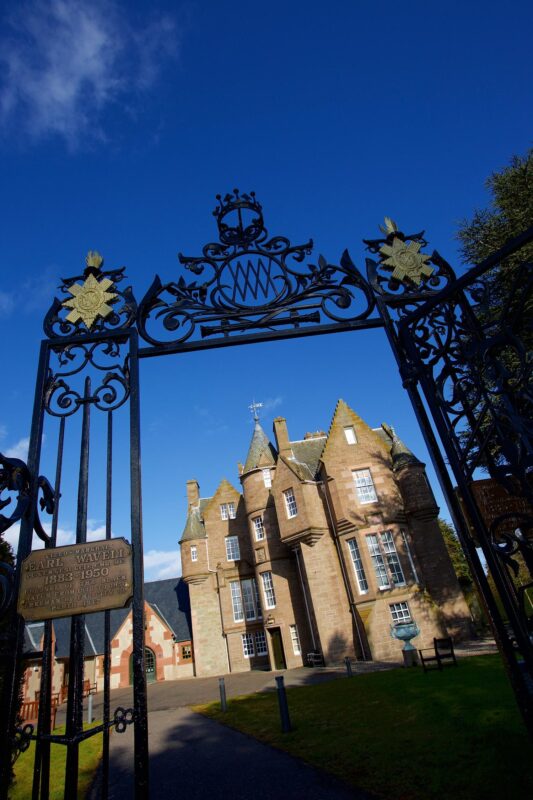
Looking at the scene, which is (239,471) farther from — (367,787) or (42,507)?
(42,507)

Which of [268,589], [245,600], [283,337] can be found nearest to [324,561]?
[268,589]

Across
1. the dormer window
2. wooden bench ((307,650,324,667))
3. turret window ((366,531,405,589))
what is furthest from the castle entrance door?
the dormer window

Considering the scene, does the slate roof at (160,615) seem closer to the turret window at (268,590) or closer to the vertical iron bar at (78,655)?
the turret window at (268,590)

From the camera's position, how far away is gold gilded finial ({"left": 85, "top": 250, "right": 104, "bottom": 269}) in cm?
489

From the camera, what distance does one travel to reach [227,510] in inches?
1268

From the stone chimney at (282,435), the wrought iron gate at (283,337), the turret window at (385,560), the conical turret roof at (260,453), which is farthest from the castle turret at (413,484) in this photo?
the wrought iron gate at (283,337)

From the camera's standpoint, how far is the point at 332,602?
22422 mm

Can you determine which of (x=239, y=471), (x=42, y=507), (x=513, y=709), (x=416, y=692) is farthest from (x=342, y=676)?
(x=42, y=507)

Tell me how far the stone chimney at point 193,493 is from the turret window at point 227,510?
338 centimetres

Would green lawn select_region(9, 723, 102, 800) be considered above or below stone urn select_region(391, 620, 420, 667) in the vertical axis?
below

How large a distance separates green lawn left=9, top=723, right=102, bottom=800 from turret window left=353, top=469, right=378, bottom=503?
16.1m

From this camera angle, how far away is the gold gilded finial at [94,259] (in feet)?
16.0

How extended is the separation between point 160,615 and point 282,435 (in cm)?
1856

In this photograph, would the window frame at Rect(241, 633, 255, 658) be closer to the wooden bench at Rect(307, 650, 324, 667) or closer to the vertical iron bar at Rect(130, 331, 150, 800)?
the wooden bench at Rect(307, 650, 324, 667)
